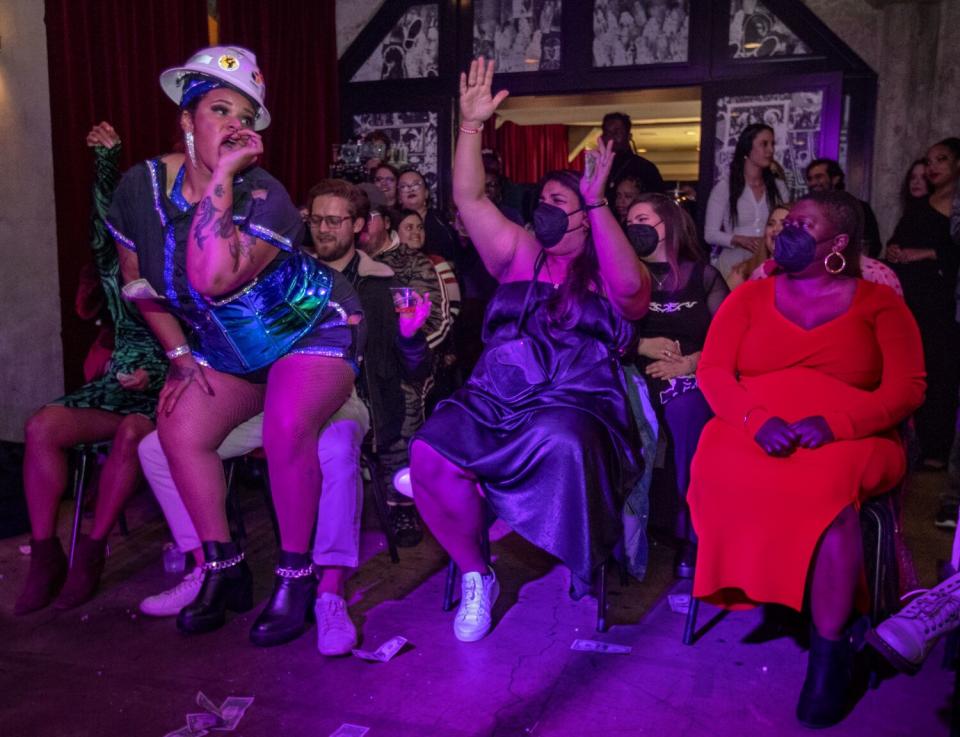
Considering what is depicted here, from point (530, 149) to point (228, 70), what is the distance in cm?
1177

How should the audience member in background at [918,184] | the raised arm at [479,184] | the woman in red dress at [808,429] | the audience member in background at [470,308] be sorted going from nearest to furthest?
the woman in red dress at [808,429], the raised arm at [479,184], the audience member in background at [470,308], the audience member in background at [918,184]

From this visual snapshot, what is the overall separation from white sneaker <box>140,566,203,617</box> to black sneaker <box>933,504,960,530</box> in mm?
3266

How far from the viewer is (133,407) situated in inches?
133

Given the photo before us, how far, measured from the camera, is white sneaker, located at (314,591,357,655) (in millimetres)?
2705

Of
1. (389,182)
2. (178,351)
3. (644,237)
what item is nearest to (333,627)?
(178,351)

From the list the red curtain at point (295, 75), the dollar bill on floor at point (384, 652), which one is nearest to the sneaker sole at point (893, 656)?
the dollar bill on floor at point (384, 652)

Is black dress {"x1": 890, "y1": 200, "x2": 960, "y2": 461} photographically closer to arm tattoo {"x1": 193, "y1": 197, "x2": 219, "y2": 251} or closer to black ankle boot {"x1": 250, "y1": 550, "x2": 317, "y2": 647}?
black ankle boot {"x1": 250, "y1": 550, "x2": 317, "y2": 647}

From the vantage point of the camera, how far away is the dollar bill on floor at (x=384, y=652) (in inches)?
106

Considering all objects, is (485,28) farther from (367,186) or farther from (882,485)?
(882,485)

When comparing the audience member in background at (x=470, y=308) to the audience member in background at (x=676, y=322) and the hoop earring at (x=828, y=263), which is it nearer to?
the audience member in background at (x=676, y=322)

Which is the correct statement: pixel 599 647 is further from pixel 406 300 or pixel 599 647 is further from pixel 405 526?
pixel 406 300

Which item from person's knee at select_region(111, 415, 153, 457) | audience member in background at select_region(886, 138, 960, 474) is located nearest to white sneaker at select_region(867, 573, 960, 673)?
person's knee at select_region(111, 415, 153, 457)

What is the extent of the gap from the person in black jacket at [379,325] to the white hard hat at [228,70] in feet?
2.57

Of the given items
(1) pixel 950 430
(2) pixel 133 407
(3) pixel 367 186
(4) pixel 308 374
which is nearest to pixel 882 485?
(4) pixel 308 374
